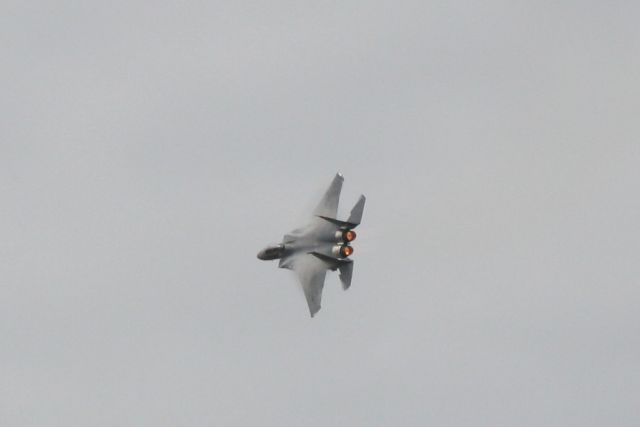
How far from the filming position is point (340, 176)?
166250mm

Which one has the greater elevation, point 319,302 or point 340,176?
point 340,176

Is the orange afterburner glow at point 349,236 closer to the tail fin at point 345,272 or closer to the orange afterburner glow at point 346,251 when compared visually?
the orange afterburner glow at point 346,251

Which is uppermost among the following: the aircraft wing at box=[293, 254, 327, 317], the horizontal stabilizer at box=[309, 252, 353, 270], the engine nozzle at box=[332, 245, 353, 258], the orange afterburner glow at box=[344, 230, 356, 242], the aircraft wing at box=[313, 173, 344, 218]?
the aircraft wing at box=[313, 173, 344, 218]

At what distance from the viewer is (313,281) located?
529 ft

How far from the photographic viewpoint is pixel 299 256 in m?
164

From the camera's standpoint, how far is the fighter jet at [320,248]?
160 metres

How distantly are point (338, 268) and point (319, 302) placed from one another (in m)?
3.44

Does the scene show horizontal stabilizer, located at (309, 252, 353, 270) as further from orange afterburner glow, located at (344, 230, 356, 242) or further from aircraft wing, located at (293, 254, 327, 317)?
orange afterburner glow, located at (344, 230, 356, 242)

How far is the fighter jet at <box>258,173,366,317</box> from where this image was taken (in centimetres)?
15950

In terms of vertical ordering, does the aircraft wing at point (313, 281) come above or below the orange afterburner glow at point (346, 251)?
below

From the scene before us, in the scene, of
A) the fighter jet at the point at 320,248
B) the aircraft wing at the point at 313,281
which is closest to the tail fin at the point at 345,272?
the fighter jet at the point at 320,248

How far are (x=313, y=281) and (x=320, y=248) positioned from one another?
2.79m

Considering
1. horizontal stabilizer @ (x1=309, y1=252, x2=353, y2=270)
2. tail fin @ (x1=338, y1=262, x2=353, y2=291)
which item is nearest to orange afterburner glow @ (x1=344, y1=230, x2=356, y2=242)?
horizontal stabilizer @ (x1=309, y1=252, x2=353, y2=270)

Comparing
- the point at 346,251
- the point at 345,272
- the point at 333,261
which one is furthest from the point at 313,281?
the point at 346,251
